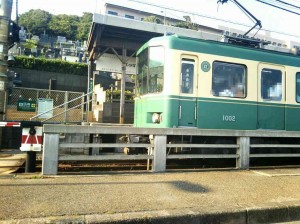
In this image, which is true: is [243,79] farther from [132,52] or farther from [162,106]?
[132,52]

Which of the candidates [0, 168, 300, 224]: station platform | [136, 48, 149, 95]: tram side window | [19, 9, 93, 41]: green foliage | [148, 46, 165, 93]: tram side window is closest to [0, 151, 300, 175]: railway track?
[0, 168, 300, 224]: station platform

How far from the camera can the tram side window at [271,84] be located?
852 centimetres

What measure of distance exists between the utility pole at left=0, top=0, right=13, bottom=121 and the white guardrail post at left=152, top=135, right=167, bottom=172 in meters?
5.79

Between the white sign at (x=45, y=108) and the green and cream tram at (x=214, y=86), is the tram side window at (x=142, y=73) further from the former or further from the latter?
the white sign at (x=45, y=108)

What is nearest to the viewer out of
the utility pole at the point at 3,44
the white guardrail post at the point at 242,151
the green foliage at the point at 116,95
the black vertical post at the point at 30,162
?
the black vertical post at the point at 30,162

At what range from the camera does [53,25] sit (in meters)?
60.7

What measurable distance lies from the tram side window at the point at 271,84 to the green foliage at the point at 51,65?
24.4m

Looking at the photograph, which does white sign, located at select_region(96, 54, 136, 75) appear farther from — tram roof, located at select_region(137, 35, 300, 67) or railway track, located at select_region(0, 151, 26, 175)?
railway track, located at select_region(0, 151, 26, 175)

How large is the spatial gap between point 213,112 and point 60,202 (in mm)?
5017

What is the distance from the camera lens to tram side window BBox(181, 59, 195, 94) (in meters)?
7.54

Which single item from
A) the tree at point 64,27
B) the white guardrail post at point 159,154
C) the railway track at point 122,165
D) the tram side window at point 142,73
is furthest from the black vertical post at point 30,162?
the tree at point 64,27

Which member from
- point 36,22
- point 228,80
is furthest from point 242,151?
point 36,22

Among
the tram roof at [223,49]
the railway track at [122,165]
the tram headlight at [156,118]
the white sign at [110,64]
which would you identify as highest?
the white sign at [110,64]

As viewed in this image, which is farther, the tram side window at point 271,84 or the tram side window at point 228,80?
the tram side window at point 271,84
